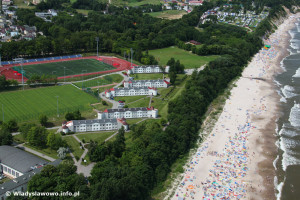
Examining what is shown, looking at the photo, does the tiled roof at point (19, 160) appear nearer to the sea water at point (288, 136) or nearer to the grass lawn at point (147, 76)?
the sea water at point (288, 136)

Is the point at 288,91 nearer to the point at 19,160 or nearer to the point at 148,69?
the point at 148,69

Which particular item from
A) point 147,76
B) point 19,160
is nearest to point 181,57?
point 147,76

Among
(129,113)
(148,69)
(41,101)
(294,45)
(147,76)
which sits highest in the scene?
(294,45)

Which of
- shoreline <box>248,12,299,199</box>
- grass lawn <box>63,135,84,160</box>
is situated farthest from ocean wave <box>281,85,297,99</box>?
grass lawn <box>63,135,84,160</box>

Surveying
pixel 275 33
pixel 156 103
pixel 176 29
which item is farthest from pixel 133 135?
pixel 275 33

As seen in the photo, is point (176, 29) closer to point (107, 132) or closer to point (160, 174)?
point (107, 132)

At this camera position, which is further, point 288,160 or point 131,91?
point 131,91
